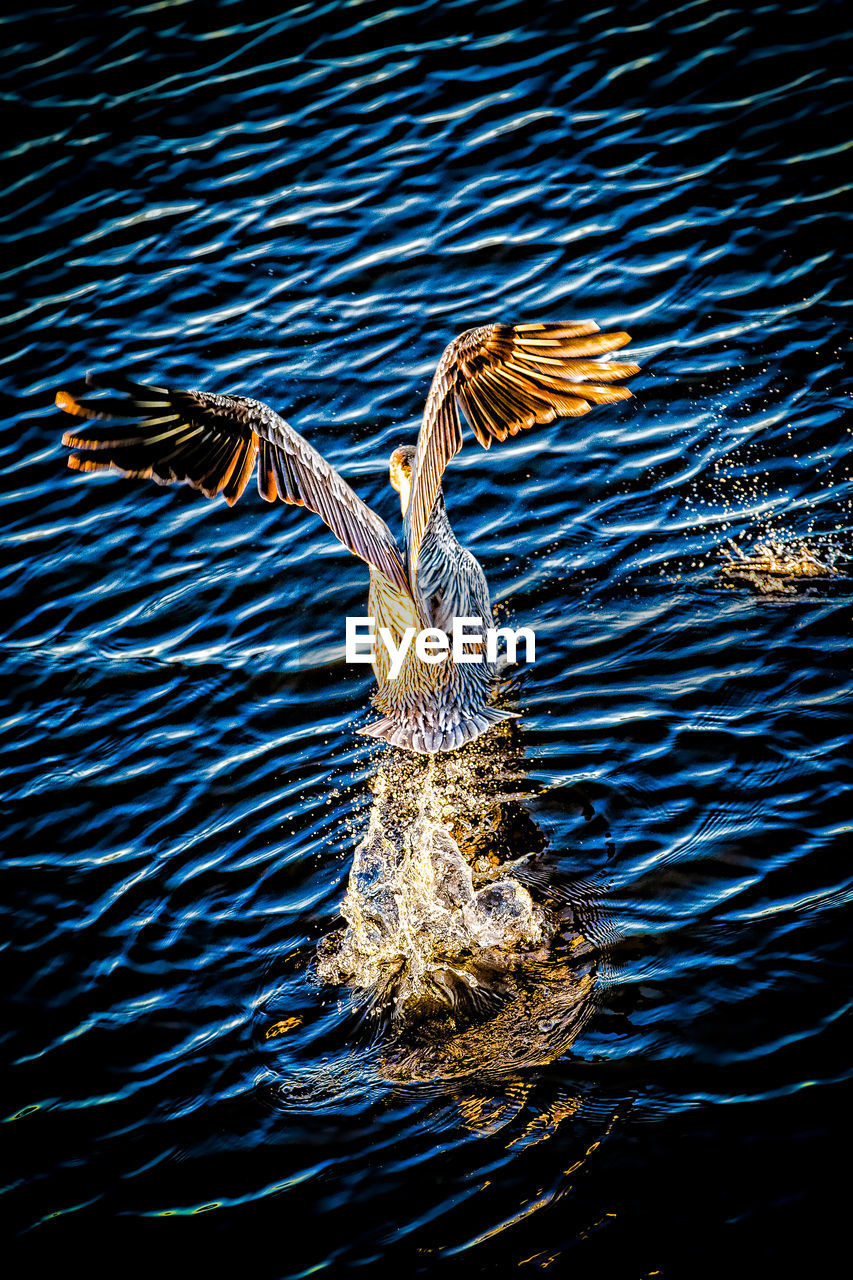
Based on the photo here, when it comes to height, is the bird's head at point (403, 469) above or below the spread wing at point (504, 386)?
below

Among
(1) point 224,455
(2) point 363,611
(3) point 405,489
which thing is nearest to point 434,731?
(2) point 363,611

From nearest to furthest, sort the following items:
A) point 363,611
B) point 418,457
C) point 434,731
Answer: point 418,457 < point 434,731 < point 363,611

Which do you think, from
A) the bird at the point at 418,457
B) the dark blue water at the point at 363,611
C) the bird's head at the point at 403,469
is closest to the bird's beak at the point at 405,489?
the bird's head at the point at 403,469

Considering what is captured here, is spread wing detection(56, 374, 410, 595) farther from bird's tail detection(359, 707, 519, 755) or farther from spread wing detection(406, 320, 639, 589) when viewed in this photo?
bird's tail detection(359, 707, 519, 755)

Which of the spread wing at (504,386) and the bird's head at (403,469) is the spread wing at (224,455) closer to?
the spread wing at (504,386)

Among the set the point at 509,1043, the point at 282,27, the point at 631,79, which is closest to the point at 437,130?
the point at 631,79

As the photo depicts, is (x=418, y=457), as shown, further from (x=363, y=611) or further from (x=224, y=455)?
(x=363, y=611)
